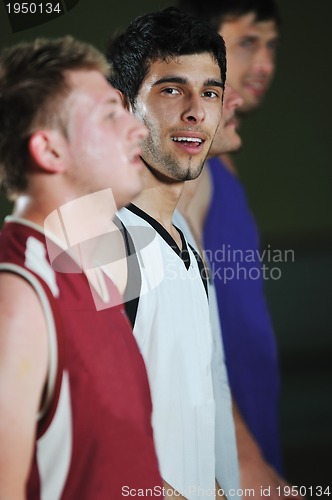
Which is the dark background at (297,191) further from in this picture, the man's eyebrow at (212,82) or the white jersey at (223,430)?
the white jersey at (223,430)

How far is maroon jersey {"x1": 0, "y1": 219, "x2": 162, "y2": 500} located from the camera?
2.50 feet

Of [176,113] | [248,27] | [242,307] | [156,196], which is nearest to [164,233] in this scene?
[156,196]

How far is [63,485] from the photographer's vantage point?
0.78 m

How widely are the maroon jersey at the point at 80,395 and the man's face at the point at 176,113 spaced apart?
249 mm

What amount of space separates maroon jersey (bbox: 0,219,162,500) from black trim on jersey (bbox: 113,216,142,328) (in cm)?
10

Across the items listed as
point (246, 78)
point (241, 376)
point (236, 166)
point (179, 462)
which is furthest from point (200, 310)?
point (236, 166)

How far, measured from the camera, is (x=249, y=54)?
1.45 meters

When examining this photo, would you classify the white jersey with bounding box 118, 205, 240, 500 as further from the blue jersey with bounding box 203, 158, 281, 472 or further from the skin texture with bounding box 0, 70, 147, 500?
the blue jersey with bounding box 203, 158, 281, 472

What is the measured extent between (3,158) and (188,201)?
58 centimetres

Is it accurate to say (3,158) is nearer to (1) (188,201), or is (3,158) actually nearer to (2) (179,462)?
(2) (179,462)

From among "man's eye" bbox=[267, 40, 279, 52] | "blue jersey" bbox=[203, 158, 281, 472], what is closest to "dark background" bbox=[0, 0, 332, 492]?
"man's eye" bbox=[267, 40, 279, 52]

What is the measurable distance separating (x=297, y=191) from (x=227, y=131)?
1.88 ft

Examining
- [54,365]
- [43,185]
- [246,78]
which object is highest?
[246,78]

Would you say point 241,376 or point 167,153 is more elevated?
point 167,153
